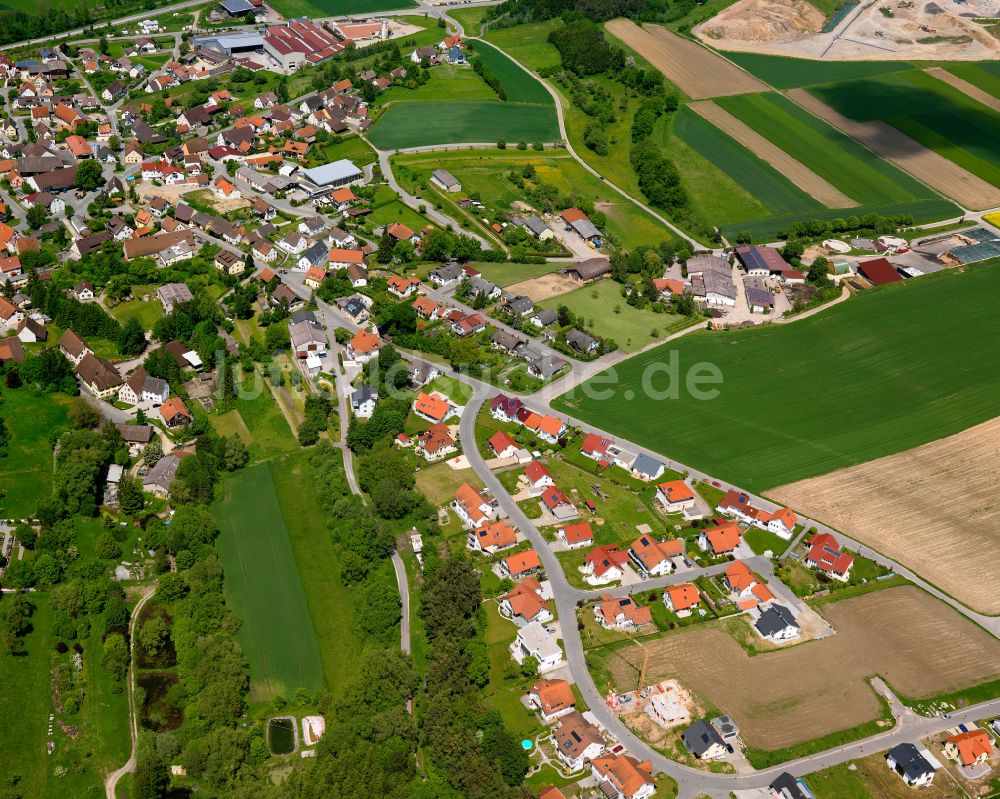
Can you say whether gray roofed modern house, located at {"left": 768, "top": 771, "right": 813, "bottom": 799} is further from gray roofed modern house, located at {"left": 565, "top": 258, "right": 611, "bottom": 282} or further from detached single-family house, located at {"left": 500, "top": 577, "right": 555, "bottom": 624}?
gray roofed modern house, located at {"left": 565, "top": 258, "right": 611, "bottom": 282}

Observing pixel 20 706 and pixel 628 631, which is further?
pixel 628 631

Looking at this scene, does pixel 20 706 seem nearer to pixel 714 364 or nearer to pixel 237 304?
pixel 237 304

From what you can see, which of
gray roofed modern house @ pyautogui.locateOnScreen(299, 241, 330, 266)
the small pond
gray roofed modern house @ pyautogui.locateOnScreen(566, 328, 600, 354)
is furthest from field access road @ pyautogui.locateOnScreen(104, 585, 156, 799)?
gray roofed modern house @ pyautogui.locateOnScreen(299, 241, 330, 266)

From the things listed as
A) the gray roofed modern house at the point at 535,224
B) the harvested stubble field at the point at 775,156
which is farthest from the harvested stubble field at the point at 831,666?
the harvested stubble field at the point at 775,156

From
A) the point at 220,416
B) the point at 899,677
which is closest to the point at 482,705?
the point at 899,677

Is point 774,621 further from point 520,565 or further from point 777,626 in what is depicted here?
point 520,565

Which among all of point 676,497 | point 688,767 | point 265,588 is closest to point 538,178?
point 676,497
